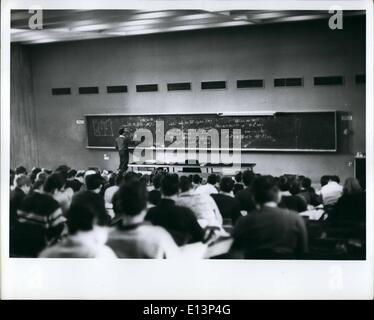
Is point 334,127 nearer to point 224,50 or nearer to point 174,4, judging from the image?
point 224,50

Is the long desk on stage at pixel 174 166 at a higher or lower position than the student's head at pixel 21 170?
lower

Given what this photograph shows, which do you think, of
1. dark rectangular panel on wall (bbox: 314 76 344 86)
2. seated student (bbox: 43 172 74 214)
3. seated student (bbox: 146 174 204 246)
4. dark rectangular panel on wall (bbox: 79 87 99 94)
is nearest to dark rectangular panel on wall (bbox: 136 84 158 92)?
dark rectangular panel on wall (bbox: 79 87 99 94)

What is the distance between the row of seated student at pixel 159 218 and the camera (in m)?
3.34

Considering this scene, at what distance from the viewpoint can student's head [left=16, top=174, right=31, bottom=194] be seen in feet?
12.3

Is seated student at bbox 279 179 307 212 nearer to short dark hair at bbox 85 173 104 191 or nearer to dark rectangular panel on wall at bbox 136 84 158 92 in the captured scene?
short dark hair at bbox 85 173 104 191

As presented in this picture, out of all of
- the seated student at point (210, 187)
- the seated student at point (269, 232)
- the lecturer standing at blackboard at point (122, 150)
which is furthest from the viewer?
the lecturer standing at blackboard at point (122, 150)

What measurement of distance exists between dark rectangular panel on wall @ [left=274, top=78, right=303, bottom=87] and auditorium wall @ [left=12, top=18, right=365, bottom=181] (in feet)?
0.22

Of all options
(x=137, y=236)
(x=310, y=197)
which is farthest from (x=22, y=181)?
(x=310, y=197)

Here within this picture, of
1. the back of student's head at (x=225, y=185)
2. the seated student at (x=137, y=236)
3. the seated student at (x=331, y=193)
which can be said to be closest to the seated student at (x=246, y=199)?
the back of student's head at (x=225, y=185)

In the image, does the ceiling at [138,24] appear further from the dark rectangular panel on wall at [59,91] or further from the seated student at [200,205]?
the seated student at [200,205]

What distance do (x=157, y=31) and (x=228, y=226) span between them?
4.19 m

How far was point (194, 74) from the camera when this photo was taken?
7.05m

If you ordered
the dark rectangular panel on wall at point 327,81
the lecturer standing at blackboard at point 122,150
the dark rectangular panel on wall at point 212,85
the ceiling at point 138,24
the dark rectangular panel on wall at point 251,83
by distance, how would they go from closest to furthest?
the ceiling at point 138,24
the lecturer standing at blackboard at point 122,150
the dark rectangular panel on wall at point 327,81
the dark rectangular panel on wall at point 251,83
the dark rectangular panel on wall at point 212,85

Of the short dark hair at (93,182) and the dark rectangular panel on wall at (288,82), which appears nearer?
the short dark hair at (93,182)
